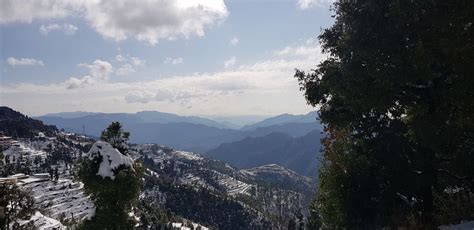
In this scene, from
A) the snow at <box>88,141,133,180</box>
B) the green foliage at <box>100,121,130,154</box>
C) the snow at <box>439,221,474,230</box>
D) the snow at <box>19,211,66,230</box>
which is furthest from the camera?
the snow at <box>19,211,66,230</box>

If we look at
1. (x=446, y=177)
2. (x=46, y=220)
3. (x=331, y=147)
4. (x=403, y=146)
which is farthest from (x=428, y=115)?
(x=46, y=220)

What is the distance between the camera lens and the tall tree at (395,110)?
16219 millimetres

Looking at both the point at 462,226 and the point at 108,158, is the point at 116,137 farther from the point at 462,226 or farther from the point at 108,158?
the point at 462,226

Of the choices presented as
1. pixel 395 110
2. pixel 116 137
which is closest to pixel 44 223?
pixel 116 137

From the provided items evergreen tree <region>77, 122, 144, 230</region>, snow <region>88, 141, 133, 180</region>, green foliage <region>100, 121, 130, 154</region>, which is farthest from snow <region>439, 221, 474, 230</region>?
green foliage <region>100, 121, 130, 154</region>

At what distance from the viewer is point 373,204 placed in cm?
2166

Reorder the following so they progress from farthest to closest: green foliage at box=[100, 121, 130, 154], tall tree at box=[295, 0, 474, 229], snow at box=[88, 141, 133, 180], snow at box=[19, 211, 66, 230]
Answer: snow at box=[19, 211, 66, 230] → green foliage at box=[100, 121, 130, 154] → snow at box=[88, 141, 133, 180] → tall tree at box=[295, 0, 474, 229]

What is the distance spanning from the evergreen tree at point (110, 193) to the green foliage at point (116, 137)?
2574mm

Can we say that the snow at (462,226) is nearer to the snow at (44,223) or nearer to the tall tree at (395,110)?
the tall tree at (395,110)

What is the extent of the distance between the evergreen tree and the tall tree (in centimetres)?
1528

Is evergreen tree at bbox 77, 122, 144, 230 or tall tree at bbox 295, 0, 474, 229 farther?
evergreen tree at bbox 77, 122, 144, 230

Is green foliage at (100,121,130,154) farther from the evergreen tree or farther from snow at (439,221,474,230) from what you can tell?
snow at (439,221,474,230)

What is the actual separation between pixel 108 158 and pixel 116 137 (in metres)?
3.33

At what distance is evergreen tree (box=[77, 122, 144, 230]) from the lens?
102 ft
